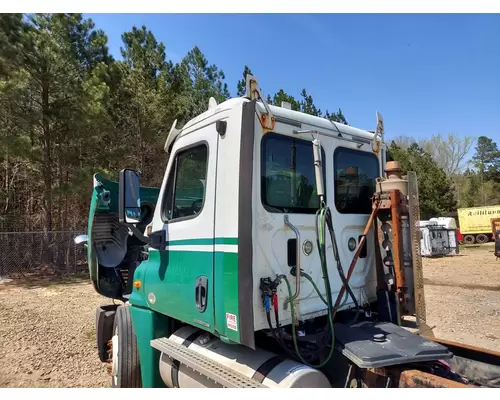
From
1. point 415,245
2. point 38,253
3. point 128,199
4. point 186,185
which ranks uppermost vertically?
point 186,185

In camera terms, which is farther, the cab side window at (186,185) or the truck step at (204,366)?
the cab side window at (186,185)

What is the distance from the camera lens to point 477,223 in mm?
31547

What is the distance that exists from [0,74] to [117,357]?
1266 cm

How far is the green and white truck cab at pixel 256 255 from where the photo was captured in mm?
2604

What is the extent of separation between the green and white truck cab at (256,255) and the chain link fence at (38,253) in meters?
11.6

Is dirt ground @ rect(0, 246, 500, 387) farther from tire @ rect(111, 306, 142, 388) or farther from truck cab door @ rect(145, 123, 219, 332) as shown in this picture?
truck cab door @ rect(145, 123, 219, 332)

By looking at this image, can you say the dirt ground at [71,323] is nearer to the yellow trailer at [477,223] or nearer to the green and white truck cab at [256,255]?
the green and white truck cab at [256,255]

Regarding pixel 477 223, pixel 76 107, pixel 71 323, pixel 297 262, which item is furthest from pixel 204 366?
pixel 477 223

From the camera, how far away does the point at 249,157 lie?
8.77ft

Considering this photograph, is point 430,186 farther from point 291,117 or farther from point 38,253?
point 291,117

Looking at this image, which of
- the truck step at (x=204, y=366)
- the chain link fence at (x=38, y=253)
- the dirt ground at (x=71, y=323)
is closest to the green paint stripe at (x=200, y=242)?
the truck step at (x=204, y=366)

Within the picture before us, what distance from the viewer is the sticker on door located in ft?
8.43

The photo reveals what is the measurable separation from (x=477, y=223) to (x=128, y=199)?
34.4m

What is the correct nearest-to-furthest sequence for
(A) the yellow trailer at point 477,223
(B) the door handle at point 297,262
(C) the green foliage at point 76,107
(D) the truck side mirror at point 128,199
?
(B) the door handle at point 297,262, (D) the truck side mirror at point 128,199, (C) the green foliage at point 76,107, (A) the yellow trailer at point 477,223
